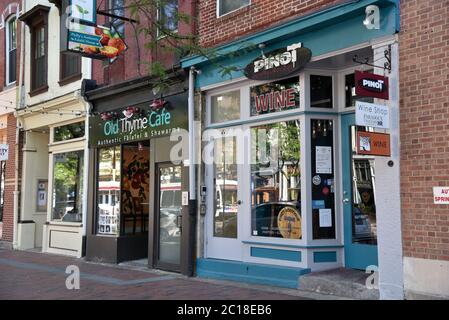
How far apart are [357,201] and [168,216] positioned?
430cm

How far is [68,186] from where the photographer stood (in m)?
14.7

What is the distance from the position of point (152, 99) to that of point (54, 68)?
16.5 ft

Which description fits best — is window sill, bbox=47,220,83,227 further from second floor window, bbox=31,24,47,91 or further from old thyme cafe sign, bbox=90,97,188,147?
second floor window, bbox=31,24,47,91

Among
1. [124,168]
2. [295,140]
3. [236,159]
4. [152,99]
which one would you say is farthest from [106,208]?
[295,140]

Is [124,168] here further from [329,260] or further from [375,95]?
[375,95]

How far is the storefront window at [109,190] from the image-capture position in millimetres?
12430

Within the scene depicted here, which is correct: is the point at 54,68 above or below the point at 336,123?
above

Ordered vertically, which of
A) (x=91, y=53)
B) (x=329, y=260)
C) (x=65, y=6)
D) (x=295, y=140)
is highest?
(x=65, y=6)

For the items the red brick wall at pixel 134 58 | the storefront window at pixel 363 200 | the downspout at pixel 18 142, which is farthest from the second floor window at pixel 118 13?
the storefront window at pixel 363 200

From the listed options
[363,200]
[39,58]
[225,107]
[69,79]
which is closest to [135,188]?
[225,107]

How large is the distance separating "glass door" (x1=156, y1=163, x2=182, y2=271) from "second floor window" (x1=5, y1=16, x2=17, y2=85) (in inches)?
353

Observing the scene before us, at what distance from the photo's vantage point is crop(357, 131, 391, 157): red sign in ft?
21.6

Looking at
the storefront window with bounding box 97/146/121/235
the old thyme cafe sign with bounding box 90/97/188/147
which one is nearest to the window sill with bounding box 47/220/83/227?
the storefront window with bounding box 97/146/121/235

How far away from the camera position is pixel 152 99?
11.4 metres
